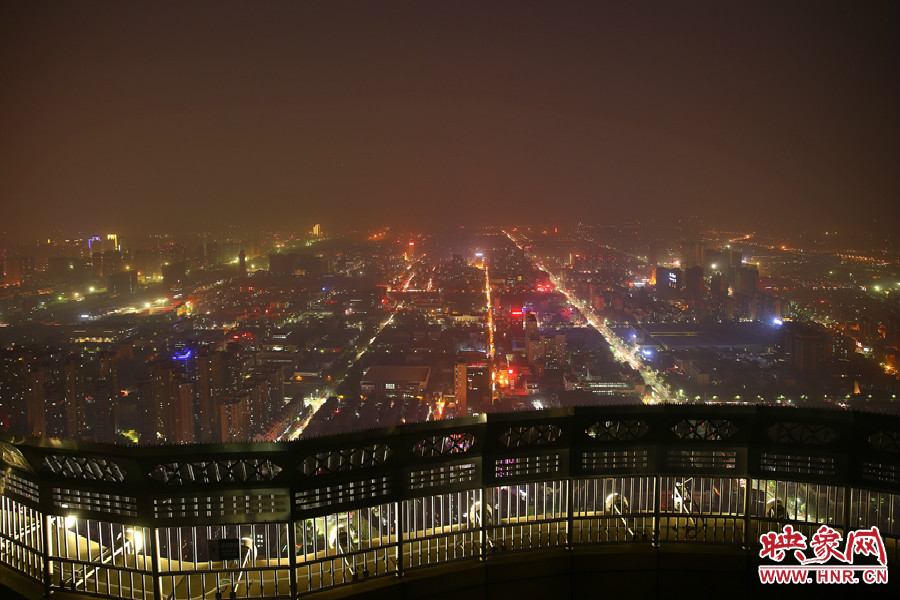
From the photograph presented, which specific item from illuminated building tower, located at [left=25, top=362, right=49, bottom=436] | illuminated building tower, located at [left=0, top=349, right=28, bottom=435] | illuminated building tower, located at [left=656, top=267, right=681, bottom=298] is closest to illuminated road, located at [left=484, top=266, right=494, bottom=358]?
illuminated building tower, located at [left=656, top=267, right=681, bottom=298]

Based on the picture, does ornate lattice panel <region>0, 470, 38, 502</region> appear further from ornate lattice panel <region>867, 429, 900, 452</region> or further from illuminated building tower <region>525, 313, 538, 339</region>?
illuminated building tower <region>525, 313, 538, 339</region>

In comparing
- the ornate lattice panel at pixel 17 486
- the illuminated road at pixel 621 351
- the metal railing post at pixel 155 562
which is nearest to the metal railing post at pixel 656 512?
the metal railing post at pixel 155 562

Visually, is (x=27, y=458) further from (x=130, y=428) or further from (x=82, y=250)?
(x=82, y=250)

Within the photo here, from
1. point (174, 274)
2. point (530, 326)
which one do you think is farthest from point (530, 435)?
point (174, 274)

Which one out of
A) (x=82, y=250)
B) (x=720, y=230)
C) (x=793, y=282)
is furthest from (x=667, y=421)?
(x=720, y=230)

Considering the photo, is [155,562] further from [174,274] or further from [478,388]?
[174,274]
